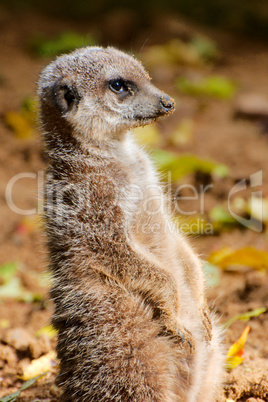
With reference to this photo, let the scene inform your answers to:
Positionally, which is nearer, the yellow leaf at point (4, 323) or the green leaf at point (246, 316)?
the green leaf at point (246, 316)

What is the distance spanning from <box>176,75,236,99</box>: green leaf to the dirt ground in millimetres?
137

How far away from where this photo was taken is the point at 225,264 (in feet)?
13.0

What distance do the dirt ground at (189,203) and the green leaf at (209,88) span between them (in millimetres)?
137

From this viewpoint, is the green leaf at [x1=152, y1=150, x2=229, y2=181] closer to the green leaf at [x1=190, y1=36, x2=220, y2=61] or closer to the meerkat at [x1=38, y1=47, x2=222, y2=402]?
the meerkat at [x1=38, y1=47, x2=222, y2=402]

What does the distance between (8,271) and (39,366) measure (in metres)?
1.34

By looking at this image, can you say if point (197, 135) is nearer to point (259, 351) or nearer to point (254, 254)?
point (254, 254)

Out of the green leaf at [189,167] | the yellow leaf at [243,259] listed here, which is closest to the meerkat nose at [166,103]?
the yellow leaf at [243,259]

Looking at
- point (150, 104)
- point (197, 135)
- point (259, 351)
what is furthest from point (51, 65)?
point (197, 135)

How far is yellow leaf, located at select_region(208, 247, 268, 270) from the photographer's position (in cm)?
372

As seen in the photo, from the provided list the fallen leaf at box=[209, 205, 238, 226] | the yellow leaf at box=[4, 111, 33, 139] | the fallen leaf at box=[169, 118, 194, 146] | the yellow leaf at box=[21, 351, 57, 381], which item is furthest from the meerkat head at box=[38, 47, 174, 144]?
the yellow leaf at box=[4, 111, 33, 139]

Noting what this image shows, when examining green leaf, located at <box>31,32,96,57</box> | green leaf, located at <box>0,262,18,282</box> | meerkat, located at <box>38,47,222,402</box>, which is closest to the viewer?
meerkat, located at <box>38,47,222,402</box>

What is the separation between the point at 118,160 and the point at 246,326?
1.48 metres

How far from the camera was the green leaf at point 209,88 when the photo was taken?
23.5ft

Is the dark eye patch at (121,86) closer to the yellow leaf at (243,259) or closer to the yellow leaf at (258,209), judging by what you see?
the yellow leaf at (243,259)
